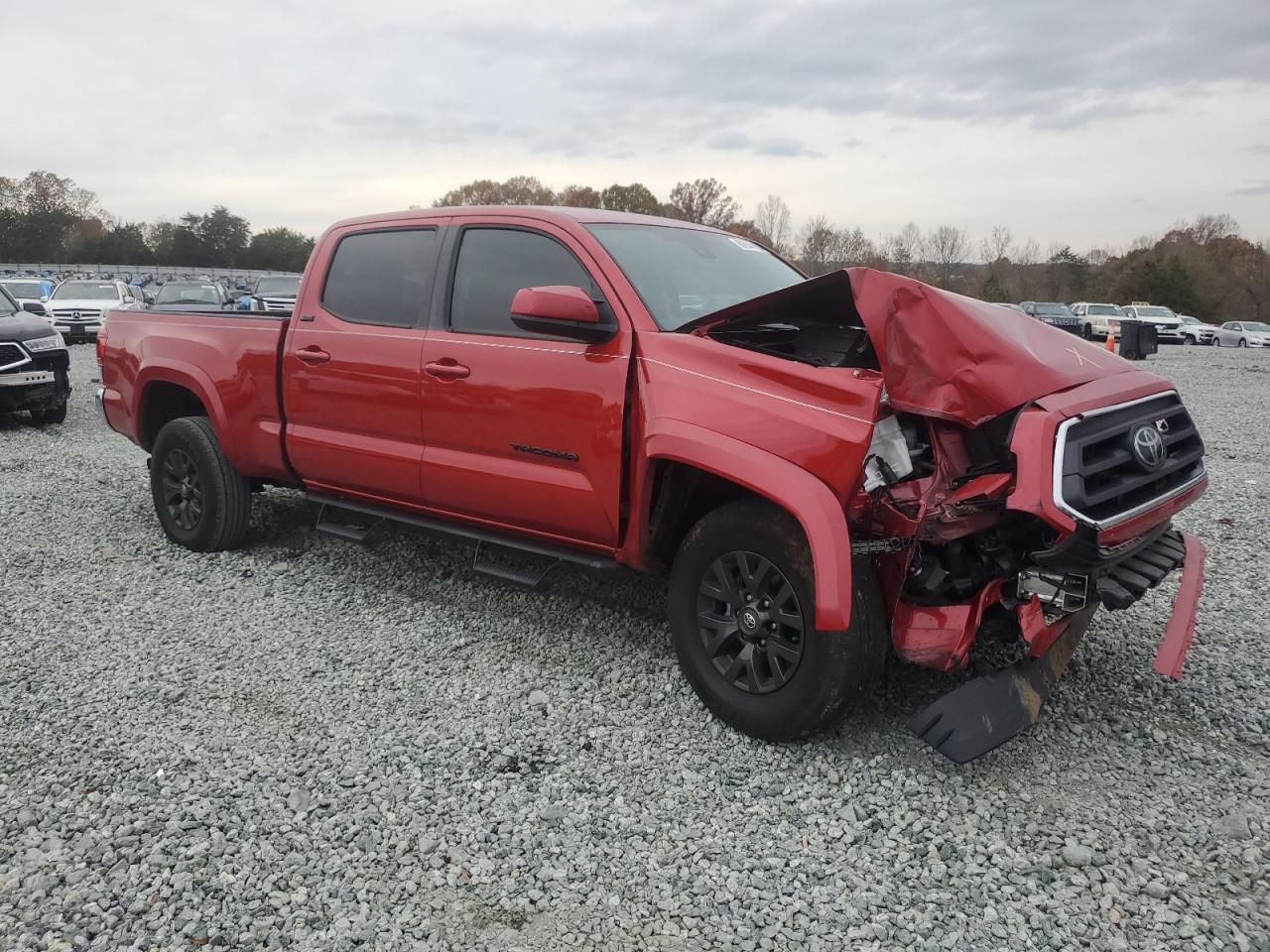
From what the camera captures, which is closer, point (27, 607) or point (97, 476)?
point (27, 607)

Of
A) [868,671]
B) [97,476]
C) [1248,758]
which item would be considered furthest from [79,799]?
[97,476]

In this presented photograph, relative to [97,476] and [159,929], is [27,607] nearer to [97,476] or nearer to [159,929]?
[159,929]

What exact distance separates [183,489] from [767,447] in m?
4.07

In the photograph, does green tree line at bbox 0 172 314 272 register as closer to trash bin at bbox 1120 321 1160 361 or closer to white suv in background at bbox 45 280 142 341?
white suv in background at bbox 45 280 142 341

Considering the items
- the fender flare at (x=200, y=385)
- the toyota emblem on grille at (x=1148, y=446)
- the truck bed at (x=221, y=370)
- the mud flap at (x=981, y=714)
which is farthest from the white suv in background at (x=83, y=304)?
the toyota emblem on grille at (x=1148, y=446)

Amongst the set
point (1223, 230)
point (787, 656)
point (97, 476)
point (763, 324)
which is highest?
point (1223, 230)

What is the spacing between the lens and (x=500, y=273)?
4289 mm

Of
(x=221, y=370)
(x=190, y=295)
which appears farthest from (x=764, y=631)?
(x=190, y=295)

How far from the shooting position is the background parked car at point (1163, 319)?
116ft

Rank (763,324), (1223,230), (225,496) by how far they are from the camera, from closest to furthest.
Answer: (763,324) → (225,496) → (1223,230)

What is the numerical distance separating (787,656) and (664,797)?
2.08 feet

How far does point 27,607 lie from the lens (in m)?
4.81

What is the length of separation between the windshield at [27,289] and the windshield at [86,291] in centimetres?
219

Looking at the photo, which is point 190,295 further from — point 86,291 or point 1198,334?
point 1198,334
